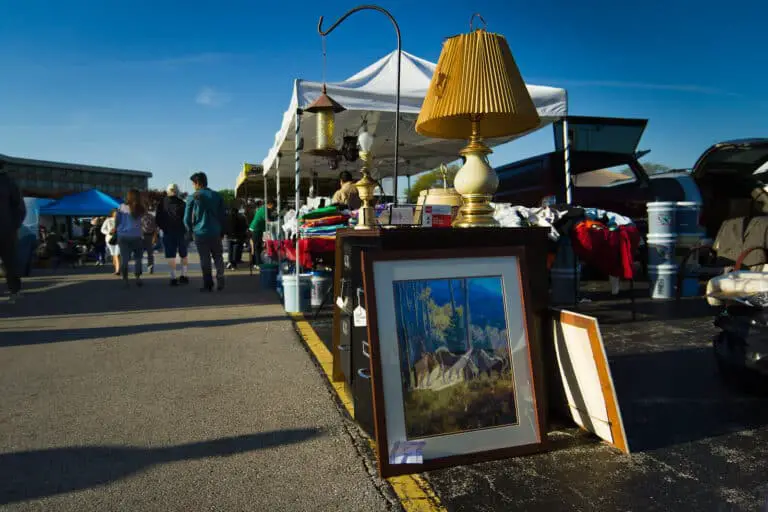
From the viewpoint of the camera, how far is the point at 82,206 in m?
23.0

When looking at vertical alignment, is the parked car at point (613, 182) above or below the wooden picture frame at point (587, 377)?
above

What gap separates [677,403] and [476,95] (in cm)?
236

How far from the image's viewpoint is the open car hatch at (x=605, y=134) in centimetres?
903

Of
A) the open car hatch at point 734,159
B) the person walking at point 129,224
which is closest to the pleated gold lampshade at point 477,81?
the open car hatch at point 734,159

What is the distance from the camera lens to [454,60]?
10.1 ft

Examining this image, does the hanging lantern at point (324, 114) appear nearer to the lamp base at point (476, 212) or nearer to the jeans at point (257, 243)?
the lamp base at point (476, 212)

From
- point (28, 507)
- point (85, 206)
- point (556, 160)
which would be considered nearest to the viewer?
point (28, 507)

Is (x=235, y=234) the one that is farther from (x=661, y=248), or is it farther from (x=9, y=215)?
(x=661, y=248)

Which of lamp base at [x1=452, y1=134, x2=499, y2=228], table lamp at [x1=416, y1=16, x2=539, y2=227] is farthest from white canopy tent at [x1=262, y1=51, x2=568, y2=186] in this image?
lamp base at [x1=452, y1=134, x2=499, y2=228]

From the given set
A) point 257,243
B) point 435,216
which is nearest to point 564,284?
point 435,216

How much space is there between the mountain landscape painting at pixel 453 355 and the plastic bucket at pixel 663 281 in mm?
6143

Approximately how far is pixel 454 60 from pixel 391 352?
1772 mm

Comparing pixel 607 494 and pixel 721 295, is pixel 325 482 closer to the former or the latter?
pixel 607 494

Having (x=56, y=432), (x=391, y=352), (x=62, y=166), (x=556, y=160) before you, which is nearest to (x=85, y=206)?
(x=556, y=160)
